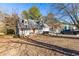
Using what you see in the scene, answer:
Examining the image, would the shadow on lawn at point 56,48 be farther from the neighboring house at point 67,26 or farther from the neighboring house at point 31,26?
the neighboring house at point 67,26

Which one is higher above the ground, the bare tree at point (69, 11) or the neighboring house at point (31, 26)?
the bare tree at point (69, 11)

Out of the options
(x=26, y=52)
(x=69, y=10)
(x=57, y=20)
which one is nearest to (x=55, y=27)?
(x=57, y=20)

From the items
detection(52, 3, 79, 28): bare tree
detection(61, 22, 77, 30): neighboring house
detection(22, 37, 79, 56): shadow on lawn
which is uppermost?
detection(52, 3, 79, 28): bare tree

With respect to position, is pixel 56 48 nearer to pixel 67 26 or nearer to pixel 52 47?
pixel 52 47

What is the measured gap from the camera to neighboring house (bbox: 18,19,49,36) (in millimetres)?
2273

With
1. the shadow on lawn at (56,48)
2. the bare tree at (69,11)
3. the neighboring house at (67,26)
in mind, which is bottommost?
the shadow on lawn at (56,48)

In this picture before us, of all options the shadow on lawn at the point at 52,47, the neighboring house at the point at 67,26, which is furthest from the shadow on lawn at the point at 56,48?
the neighboring house at the point at 67,26

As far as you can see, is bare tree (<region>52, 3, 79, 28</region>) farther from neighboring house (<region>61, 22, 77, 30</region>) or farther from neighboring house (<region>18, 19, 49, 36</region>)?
neighboring house (<region>18, 19, 49, 36</region>)

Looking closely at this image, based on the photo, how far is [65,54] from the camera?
2238 millimetres

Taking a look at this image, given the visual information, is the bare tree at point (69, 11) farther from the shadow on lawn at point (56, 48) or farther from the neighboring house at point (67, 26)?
the shadow on lawn at point (56, 48)

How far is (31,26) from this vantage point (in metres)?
2.28

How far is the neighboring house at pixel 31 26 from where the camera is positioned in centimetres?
227

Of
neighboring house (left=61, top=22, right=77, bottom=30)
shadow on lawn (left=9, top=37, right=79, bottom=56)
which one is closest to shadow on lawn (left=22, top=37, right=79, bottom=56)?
shadow on lawn (left=9, top=37, right=79, bottom=56)

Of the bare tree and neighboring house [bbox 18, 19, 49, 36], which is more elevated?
the bare tree
